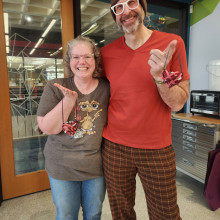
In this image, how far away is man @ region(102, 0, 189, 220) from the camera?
1.02 meters

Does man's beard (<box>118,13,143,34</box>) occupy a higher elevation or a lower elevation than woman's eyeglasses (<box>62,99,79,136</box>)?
higher

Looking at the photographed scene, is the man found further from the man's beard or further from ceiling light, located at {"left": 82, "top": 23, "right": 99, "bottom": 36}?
ceiling light, located at {"left": 82, "top": 23, "right": 99, "bottom": 36}

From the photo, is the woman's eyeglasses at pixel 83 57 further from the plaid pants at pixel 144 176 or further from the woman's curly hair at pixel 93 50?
the plaid pants at pixel 144 176

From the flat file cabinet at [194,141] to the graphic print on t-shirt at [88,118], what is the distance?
146 centimetres

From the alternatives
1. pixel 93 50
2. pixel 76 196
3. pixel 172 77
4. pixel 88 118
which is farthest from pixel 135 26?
pixel 76 196

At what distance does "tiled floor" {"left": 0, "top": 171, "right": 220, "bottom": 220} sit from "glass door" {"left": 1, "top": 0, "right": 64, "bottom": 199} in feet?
0.46

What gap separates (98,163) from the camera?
1.14 metres

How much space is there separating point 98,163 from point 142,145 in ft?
0.94

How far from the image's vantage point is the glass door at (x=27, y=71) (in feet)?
6.91

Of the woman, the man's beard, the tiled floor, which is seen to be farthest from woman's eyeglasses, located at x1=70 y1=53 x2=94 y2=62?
the tiled floor

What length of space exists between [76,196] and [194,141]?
1.63 m

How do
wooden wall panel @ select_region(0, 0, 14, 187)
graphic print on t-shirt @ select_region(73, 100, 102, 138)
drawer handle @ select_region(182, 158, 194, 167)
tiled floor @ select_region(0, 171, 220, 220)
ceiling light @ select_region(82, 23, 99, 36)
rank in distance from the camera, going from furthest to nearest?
ceiling light @ select_region(82, 23, 99, 36)
drawer handle @ select_region(182, 158, 194, 167)
wooden wall panel @ select_region(0, 0, 14, 187)
tiled floor @ select_region(0, 171, 220, 220)
graphic print on t-shirt @ select_region(73, 100, 102, 138)

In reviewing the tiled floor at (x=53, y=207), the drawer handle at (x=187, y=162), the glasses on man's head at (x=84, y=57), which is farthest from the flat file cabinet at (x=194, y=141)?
the glasses on man's head at (x=84, y=57)

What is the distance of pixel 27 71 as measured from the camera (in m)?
2.21
